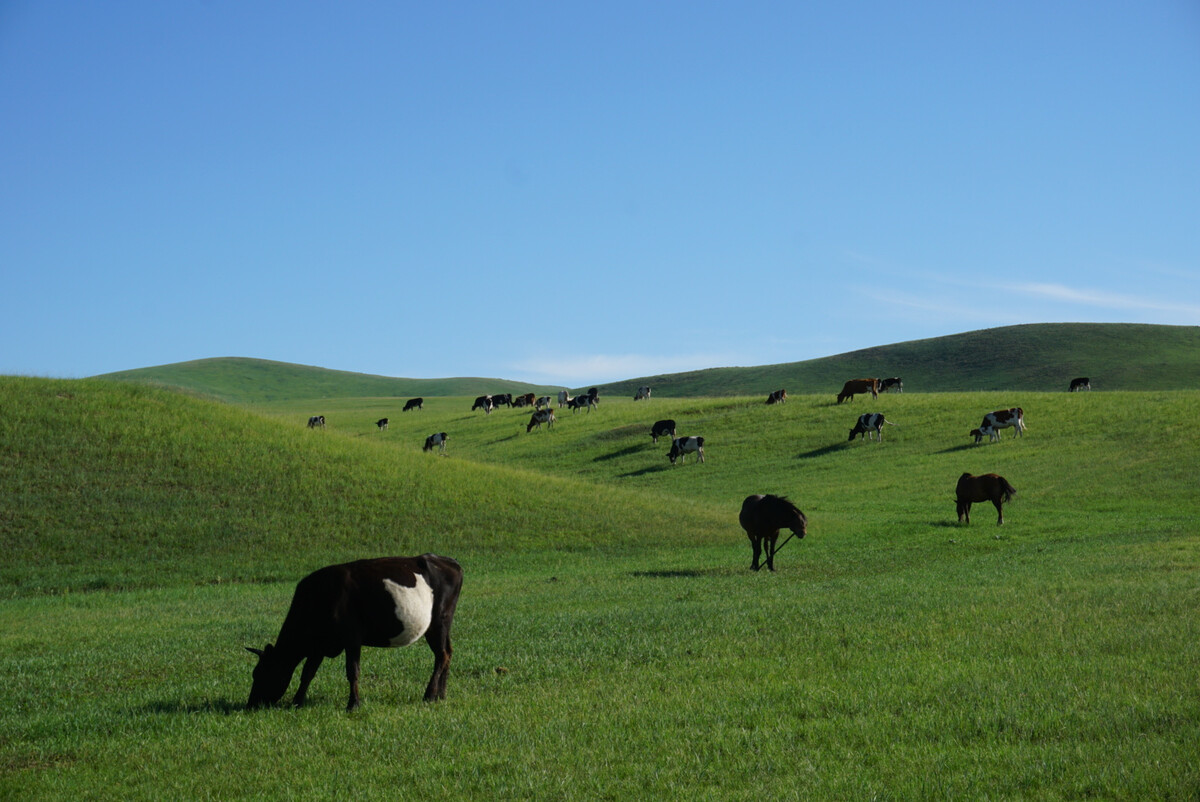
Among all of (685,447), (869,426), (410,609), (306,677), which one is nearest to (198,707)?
(306,677)

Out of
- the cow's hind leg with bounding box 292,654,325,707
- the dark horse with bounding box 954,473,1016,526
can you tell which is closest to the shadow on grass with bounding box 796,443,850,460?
the dark horse with bounding box 954,473,1016,526

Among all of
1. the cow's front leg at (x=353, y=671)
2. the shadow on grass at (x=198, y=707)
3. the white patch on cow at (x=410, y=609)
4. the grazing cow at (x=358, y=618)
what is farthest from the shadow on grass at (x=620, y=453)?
the cow's front leg at (x=353, y=671)

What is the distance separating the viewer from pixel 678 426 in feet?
227

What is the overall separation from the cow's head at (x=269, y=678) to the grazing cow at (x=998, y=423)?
50.1m

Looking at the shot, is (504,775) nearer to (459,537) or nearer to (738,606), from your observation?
(738,606)

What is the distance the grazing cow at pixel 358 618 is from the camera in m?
9.51

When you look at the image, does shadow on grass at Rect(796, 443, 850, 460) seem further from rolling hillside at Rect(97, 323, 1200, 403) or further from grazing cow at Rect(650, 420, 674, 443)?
rolling hillside at Rect(97, 323, 1200, 403)

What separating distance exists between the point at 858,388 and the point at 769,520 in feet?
175

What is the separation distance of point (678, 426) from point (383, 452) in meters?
31.6

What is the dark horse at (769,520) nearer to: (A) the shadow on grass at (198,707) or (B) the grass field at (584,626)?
(B) the grass field at (584,626)

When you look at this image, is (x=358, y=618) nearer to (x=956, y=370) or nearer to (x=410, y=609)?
(x=410, y=609)

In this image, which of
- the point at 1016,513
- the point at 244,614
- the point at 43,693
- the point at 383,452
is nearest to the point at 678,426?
the point at 383,452

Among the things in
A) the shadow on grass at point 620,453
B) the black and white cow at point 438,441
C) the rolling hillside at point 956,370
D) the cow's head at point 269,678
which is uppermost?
the rolling hillside at point 956,370

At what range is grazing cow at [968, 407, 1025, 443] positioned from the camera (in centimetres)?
5362
